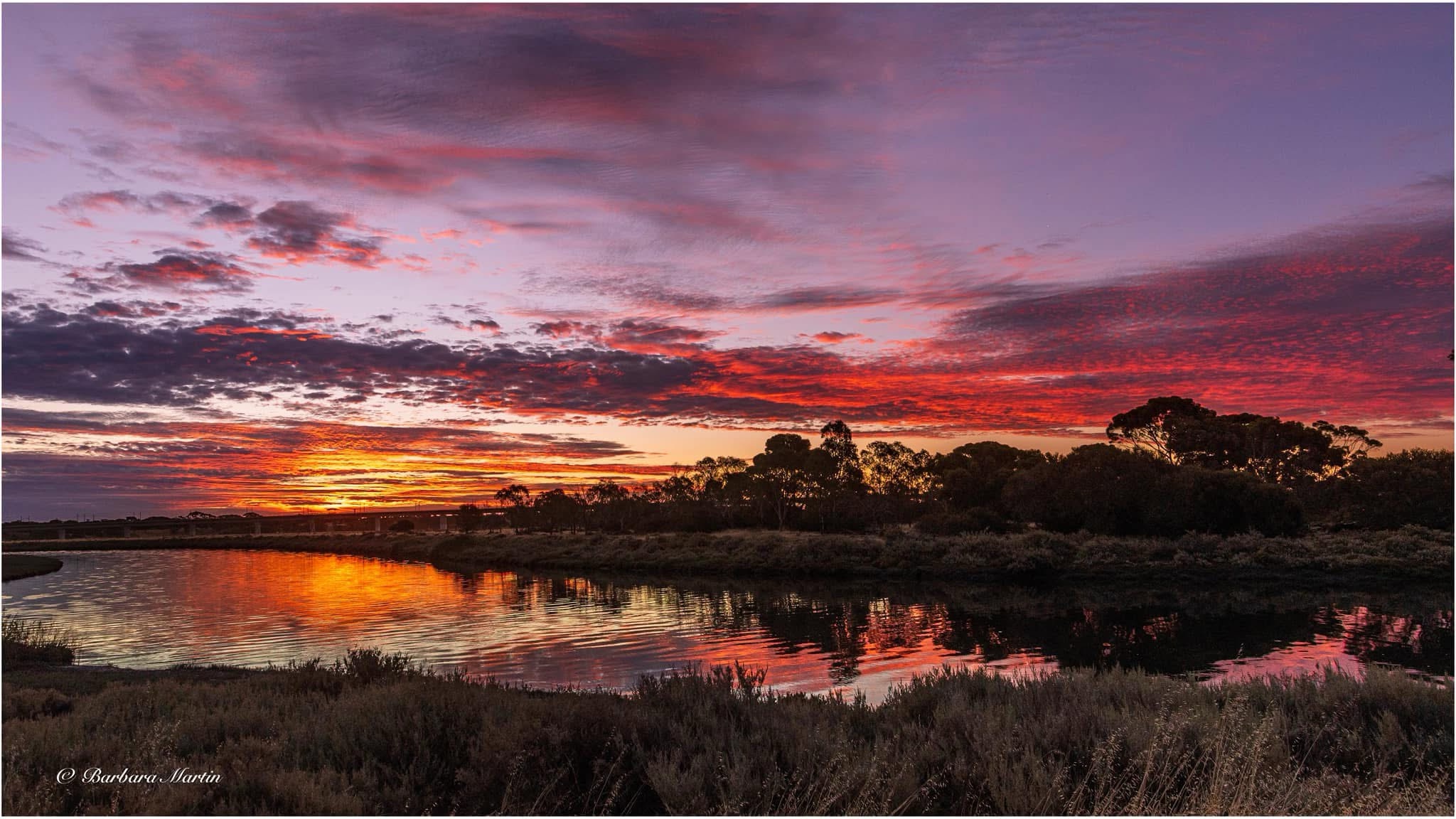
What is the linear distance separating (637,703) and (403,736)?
9.75 feet

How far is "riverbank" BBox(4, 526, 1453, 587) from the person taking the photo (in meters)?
39.9

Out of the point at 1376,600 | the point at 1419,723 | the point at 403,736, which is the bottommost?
the point at 1376,600

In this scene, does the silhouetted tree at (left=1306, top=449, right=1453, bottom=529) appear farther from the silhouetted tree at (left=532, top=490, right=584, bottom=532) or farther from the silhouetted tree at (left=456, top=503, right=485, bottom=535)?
the silhouetted tree at (left=456, top=503, right=485, bottom=535)

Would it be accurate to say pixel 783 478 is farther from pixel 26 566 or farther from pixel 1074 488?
pixel 26 566

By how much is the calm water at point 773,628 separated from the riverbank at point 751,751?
5389 mm

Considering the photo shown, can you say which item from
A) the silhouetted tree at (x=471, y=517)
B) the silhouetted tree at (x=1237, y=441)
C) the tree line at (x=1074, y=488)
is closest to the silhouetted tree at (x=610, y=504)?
the tree line at (x=1074, y=488)

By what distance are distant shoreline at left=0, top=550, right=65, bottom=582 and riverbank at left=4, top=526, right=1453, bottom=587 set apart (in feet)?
96.9

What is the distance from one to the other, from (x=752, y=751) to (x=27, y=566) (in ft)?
267

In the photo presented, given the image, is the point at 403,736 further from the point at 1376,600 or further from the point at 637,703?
the point at 1376,600

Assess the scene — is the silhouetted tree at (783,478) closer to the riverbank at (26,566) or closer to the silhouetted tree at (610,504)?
the silhouetted tree at (610,504)

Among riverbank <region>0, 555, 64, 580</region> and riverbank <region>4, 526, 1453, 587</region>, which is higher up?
riverbank <region>0, 555, 64, 580</region>

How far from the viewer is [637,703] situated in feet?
38.0

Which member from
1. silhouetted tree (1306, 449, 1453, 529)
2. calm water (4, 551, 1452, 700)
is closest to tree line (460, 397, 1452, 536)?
silhouetted tree (1306, 449, 1453, 529)

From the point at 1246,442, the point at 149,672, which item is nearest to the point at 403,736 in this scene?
the point at 149,672
